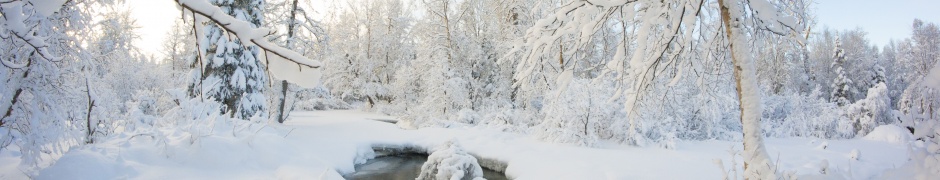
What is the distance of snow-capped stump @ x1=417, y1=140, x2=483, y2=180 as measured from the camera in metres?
7.37

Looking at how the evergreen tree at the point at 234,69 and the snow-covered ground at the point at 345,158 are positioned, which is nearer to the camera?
the snow-covered ground at the point at 345,158

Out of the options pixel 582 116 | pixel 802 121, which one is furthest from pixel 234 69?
pixel 802 121

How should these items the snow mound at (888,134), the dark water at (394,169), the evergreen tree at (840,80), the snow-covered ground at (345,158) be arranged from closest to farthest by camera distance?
the snow-covered ground at (345,158) → the dark water at (394,169) → the snow mound at (888,134) → the evergreen tree at (840,80)

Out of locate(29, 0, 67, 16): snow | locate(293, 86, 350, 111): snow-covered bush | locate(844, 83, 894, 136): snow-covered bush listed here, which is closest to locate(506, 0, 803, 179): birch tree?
locate(29, 0, 67, 16): snow

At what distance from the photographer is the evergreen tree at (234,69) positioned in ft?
34.3

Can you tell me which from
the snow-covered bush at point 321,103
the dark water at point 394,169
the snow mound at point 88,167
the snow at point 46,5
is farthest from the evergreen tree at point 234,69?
the snow-covered bush at point 321,103

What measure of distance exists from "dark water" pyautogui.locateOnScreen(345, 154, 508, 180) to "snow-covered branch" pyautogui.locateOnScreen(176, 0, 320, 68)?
285 inches

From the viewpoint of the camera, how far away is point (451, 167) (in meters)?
7.39

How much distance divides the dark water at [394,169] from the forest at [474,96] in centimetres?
30

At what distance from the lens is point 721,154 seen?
835 cm

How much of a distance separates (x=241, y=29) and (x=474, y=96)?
16532 mm

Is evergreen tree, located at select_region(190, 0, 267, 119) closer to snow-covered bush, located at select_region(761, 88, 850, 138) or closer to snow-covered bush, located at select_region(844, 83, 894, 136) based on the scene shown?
snow-covered bush, located at select_region(761, 88, 850, 138)

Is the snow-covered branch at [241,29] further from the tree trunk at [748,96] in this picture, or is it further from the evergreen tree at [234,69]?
the evergreen tree at [234,69]

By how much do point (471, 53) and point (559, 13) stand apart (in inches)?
576
